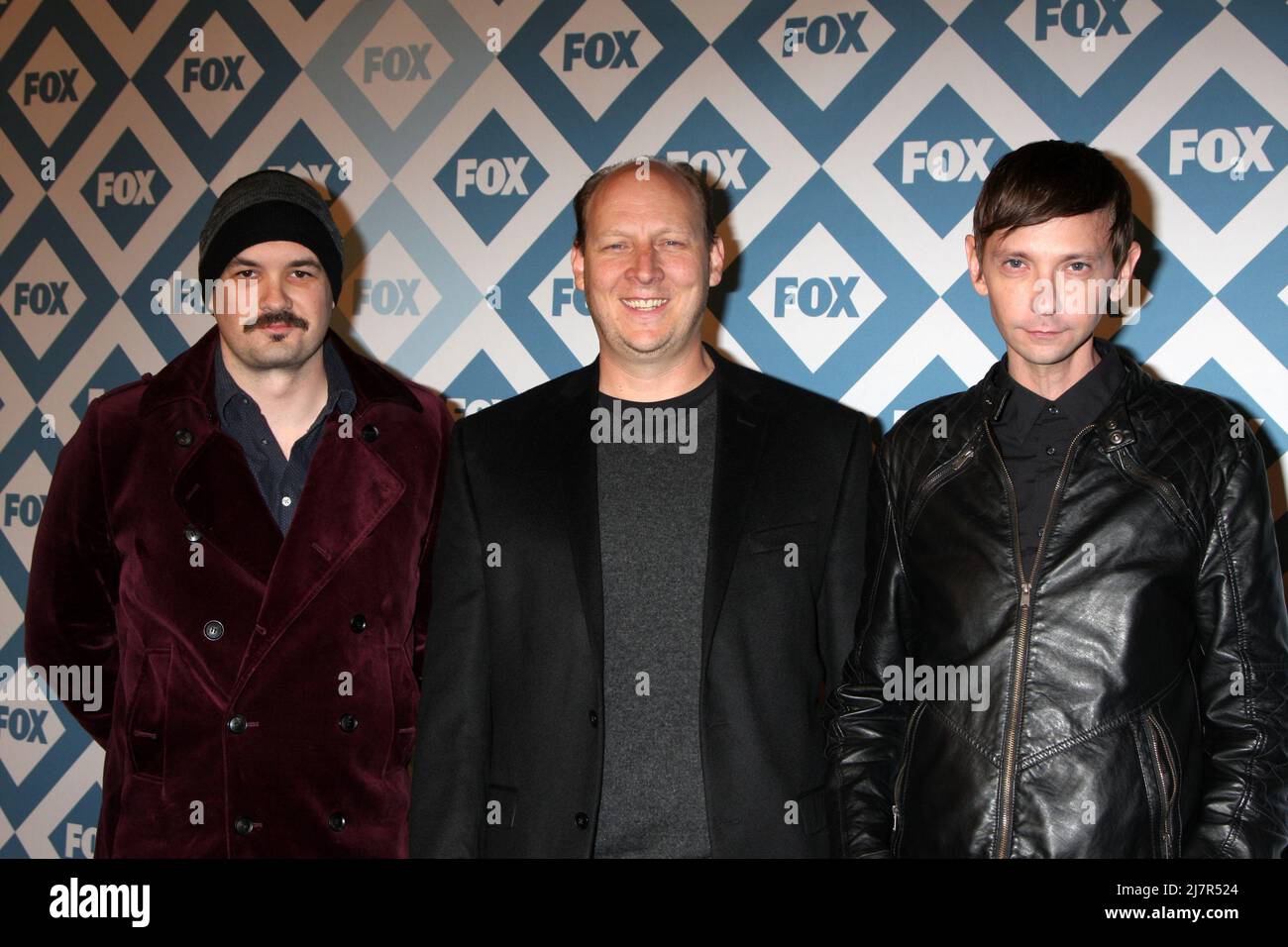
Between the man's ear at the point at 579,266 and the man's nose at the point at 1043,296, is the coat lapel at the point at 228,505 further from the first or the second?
the man's nose at the point at 1043,296

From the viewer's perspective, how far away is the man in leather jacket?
67.6 inches

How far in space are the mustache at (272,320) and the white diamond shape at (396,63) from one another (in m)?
1.07

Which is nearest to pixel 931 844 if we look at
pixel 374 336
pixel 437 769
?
pixel 437 769

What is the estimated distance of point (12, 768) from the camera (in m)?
3.42

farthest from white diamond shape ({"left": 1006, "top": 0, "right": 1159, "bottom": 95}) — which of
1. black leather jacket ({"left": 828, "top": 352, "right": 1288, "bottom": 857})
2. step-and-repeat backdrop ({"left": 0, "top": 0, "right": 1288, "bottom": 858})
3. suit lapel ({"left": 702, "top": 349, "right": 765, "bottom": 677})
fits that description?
suit lapel ({"left": 702, "top": 349, "right": 765, "bottom": 677})

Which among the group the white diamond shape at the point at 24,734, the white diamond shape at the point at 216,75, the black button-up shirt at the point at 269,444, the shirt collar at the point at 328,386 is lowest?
the white diamond shape at the point at 24,734

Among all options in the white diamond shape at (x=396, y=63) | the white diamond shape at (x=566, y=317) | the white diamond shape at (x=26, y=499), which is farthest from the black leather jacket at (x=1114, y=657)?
the white diamond shape at (x=26, y=499)

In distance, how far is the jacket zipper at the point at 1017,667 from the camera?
1.75 meters

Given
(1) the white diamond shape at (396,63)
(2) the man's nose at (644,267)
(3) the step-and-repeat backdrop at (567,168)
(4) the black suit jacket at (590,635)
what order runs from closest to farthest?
(4) the black suit jacket at (590,635), (2) the man's nose at (644,267), (3) the step-and-repeat backdrop at (567,168), (1) the white diamond shape at (396,63)

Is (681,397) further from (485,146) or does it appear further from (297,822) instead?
(485,146)

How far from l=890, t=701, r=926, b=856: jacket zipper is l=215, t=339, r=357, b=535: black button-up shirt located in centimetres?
120

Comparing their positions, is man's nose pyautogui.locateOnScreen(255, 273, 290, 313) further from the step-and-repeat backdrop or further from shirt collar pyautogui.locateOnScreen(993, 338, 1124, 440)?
shirt collar pyautogui.locateOnScreen(993, 338, 1124, 440)

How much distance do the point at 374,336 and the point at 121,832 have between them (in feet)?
4.67

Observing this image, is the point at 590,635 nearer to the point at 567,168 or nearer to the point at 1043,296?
the point at 1043,296
